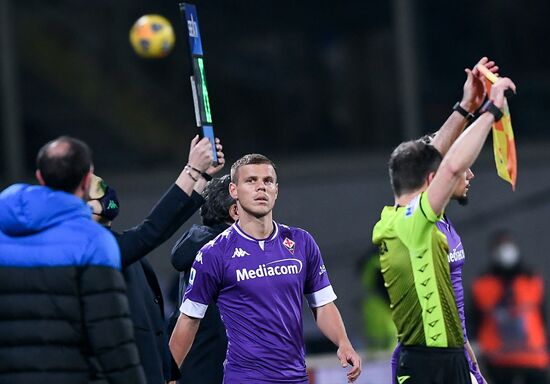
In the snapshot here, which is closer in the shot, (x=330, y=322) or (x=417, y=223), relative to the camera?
(x=417, y=223)

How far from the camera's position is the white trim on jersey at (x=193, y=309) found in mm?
6922

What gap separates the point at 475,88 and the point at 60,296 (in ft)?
8.46

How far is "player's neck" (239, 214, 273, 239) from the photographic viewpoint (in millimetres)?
6992

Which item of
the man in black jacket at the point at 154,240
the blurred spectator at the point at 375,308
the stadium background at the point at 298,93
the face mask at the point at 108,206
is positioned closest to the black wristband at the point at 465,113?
the man in black jacket at the point at 154,240

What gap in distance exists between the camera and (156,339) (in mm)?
6234

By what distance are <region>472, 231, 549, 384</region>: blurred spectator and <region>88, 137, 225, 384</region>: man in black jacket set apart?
739cm

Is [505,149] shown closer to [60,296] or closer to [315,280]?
[315,280]

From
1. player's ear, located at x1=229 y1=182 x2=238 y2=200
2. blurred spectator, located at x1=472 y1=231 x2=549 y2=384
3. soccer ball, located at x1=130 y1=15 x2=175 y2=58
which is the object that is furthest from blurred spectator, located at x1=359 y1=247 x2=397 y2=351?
player's ear, located at x1=229 y1=182 x2=238 y2=200

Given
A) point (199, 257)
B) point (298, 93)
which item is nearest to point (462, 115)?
point (199, 257)

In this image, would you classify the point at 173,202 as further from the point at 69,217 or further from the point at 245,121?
the point at 245,121

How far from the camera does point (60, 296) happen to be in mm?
5371

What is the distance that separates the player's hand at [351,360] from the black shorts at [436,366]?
454 mm

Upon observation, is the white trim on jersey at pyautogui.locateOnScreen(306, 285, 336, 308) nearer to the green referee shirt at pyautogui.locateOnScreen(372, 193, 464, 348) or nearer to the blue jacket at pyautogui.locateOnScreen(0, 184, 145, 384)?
the green referee shirt at pyautogui.locateOnScreen(372, 193, 464, 348)

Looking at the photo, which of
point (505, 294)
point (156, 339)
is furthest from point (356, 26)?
point (156, 339)
